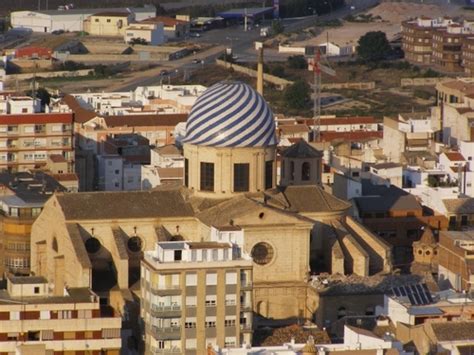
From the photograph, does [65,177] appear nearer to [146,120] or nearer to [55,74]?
[146,120]

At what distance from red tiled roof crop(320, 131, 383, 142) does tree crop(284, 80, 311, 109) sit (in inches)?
500

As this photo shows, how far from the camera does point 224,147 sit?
49281 millimetres

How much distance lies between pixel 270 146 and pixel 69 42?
196 ft

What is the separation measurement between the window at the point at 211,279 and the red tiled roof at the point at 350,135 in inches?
1114

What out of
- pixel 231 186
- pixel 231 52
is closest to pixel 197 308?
pixel 231 186

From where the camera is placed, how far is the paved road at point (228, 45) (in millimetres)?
94250

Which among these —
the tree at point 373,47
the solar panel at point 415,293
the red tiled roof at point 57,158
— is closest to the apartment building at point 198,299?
the solar panel at point 415,293

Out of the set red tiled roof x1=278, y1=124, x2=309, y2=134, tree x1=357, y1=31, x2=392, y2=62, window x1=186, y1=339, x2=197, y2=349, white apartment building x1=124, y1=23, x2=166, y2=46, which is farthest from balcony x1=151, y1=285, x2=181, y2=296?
white apartment building x1=124, y1=23, x2=166, y2=46

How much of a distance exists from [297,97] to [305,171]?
106ft

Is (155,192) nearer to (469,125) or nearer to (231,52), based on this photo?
(469,125)

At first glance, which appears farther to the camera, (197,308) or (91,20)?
(91,20)

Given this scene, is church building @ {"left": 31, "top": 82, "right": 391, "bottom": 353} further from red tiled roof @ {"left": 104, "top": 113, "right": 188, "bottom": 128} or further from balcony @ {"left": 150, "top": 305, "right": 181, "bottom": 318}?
red tiled roof @ {"left": 104, "top": 113, "right": 188, "bottom": 128}

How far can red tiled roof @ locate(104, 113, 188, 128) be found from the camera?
70.6 metres

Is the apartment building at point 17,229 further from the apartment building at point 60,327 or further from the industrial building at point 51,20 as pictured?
the industrial building at point 51,20
